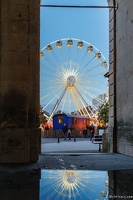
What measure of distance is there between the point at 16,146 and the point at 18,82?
160cm

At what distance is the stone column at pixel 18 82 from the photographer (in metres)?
7.03

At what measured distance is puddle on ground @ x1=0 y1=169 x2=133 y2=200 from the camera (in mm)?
3886

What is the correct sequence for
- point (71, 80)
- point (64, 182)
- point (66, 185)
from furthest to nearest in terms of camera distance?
point (71, 80) < point (64, 182) < point (66, 185)

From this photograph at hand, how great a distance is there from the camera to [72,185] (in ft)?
15.1

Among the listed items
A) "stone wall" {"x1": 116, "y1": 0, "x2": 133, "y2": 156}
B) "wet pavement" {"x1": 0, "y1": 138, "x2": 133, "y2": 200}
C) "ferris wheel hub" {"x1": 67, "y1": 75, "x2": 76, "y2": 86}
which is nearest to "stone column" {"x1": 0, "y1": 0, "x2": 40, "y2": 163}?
"wet pavement" {"x1": 0, "y1": 138, "x2": 133, "y2": 200}

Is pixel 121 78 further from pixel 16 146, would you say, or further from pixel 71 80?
pixel 71 80

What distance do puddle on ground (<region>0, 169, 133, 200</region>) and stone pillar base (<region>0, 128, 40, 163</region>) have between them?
1116 millimetres

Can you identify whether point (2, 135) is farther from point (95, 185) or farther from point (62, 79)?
point (62, 79)

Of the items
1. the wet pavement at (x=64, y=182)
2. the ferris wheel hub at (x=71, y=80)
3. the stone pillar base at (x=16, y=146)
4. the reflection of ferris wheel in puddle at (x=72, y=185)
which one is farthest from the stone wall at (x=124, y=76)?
the ferris wheel hub at (x=71, y=80)

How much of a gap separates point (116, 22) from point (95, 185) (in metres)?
8.23

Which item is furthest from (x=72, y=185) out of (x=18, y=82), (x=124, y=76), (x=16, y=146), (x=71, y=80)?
(x=71, y=80)

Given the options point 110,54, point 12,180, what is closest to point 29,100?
point 12,180

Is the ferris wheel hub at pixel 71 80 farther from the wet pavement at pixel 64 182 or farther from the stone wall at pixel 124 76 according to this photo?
the wet pavement at pixel 64 182

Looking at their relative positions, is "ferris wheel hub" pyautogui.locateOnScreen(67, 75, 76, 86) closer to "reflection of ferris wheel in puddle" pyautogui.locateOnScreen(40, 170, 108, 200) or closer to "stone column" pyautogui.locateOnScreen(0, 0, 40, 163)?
"stone column" pyautogui.locateOnScreen(0, 0, 40, 163)
